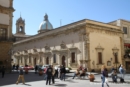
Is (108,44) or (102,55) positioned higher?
(108,44)

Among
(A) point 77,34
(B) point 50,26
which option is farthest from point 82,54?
(B) point 50,26

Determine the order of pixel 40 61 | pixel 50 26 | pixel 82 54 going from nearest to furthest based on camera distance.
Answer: pixel 82 54 → pixel 40 61 → pixel 50 26

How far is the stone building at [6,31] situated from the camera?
23734 mm

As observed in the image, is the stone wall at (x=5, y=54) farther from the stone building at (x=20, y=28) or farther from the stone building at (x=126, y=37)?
the stone building at (x=20, y=28)

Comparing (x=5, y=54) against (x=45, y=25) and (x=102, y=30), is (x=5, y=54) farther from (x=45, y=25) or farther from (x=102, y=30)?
(x=45, y=25)

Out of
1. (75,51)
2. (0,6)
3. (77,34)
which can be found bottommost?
(75,51)

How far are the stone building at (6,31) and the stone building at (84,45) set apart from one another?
30.9 ft

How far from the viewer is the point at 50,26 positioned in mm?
52688

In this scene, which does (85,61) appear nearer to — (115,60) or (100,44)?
(100,44)

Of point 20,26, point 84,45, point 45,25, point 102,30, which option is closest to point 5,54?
point 84,45

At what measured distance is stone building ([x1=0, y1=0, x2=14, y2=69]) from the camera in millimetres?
23734

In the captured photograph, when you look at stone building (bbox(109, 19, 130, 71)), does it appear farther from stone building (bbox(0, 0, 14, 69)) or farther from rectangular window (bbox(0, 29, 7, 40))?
rectangular window (bbox(0, 29, 7, 40))

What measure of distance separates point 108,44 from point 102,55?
282 cm

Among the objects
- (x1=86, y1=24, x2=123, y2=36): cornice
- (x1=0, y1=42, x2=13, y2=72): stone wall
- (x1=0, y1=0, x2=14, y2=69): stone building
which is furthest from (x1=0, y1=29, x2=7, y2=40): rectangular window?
(x1=86, y1=24, x2=123, y2=36): cornice
